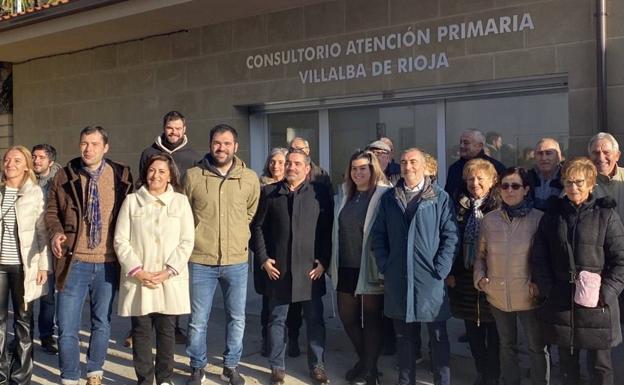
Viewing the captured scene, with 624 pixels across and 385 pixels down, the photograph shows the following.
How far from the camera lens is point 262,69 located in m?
8.82

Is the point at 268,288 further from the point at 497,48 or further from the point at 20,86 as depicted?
the point at 20,86

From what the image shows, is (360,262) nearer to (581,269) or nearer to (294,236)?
(294,236)

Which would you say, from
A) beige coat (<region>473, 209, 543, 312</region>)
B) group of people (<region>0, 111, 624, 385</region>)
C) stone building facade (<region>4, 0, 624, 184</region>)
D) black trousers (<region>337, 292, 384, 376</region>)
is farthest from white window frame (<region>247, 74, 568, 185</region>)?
black trousers (<region>337, 292, 384, 376</region>)

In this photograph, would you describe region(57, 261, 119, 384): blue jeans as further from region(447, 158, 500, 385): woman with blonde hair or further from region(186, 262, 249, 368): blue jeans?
region(447, 158, 500, 385): woman with blonde hair

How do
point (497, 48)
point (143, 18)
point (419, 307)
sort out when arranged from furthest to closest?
point (143, 18) → point (497, 48) → point (419, 307)

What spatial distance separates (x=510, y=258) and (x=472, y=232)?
41cm

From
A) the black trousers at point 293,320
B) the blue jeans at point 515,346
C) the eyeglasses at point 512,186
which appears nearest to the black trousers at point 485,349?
the blue jeans at point 515,346

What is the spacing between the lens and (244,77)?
29.5 feet

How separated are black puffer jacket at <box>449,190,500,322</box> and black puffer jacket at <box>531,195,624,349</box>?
0.46 meters

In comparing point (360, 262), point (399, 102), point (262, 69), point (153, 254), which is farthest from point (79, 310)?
point (262, 69)

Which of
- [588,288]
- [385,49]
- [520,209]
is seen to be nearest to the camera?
[588,288]

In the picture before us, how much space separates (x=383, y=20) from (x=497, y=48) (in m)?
1.43

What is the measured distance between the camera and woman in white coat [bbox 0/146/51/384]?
4598 mm

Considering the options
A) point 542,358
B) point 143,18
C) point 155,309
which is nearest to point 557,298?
point 542,358
